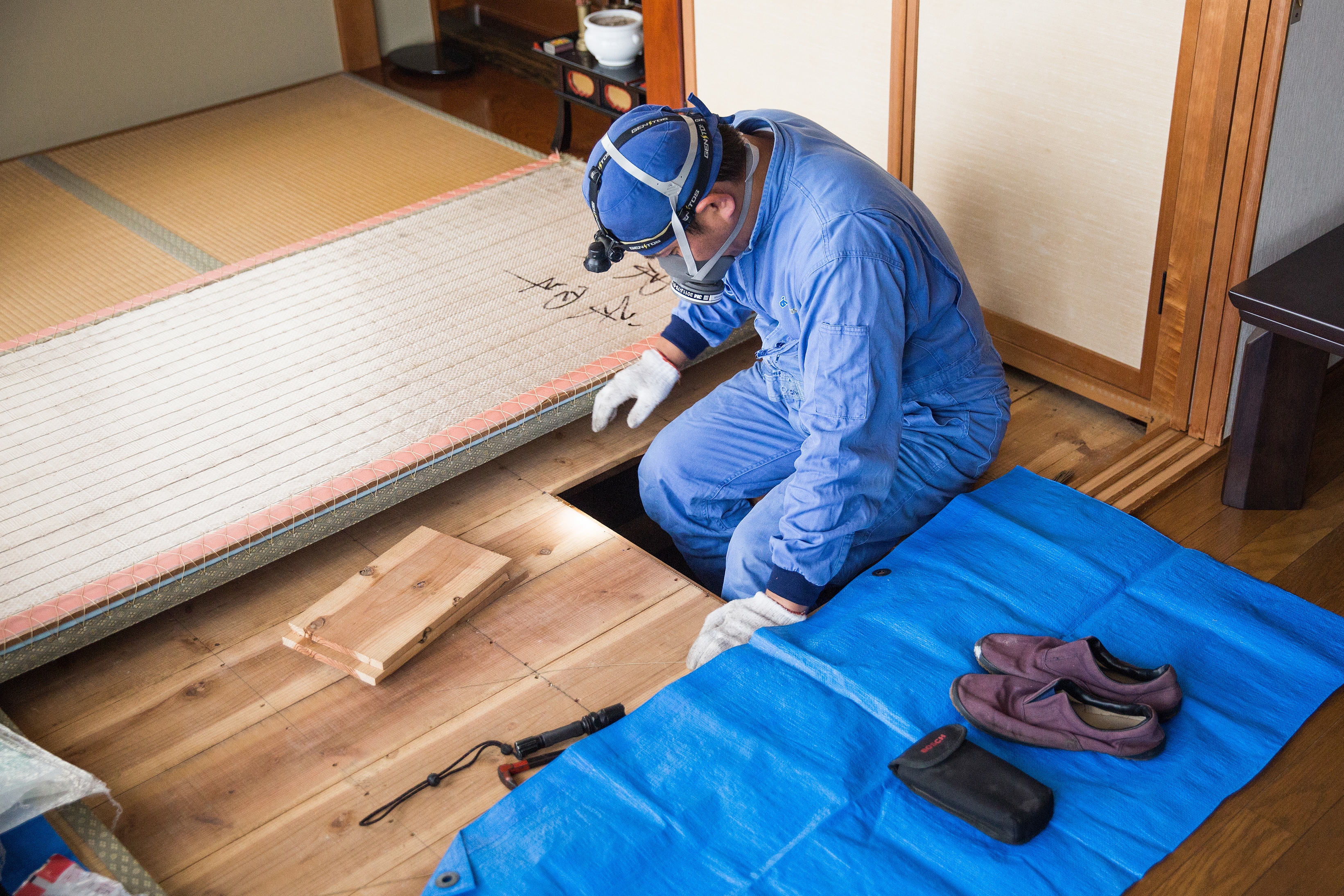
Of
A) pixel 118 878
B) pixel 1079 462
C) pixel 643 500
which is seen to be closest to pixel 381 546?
pixel 643 500

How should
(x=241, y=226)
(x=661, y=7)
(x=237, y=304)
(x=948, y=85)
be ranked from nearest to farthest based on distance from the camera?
(x=948, y=85)
(x=237, y=304)
(x=661, y=7)
(x=241, y=226)

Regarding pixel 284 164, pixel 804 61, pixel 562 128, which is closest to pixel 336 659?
pixel 804 61

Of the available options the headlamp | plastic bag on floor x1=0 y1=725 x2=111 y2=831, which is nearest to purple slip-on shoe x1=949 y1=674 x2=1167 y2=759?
the headlamp

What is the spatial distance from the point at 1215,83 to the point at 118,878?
7.21 ft

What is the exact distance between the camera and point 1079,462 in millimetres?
2447

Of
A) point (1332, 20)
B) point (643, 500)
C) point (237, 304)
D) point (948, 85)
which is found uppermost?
point (1332, 20)

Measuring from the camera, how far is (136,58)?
4332 millimetres

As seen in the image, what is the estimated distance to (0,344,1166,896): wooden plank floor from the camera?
172 cm

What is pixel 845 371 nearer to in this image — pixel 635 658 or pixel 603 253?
pixel 603 253

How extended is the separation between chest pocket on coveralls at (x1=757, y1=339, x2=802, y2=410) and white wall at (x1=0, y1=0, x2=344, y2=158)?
316cm

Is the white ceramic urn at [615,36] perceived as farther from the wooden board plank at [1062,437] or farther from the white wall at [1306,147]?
the white wall at [1306,147]

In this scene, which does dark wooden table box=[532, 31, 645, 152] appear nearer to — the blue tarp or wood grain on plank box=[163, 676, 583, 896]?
the blue tarp

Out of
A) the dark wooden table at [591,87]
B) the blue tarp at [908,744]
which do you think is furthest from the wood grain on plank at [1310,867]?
the dark wooden table at [591,87]

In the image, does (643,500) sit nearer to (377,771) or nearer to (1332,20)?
(377,771)
